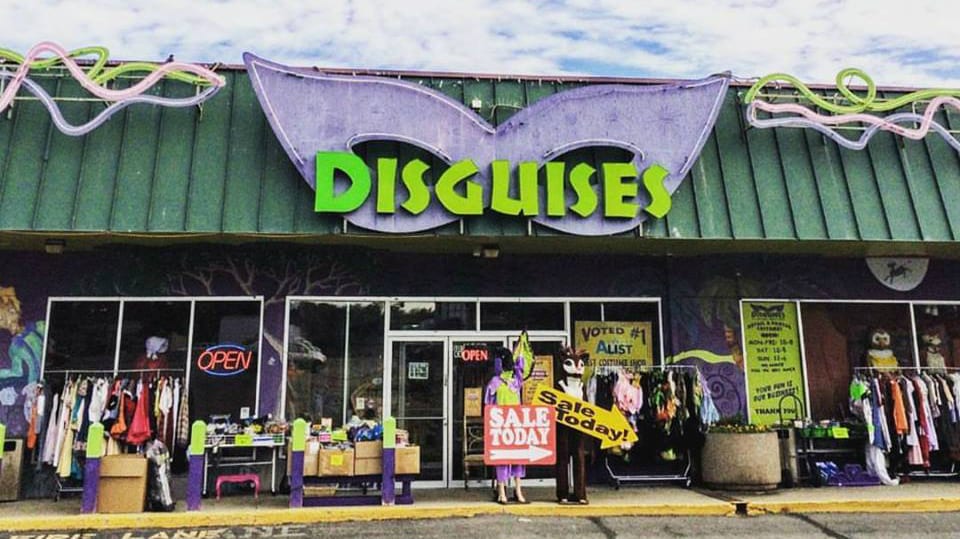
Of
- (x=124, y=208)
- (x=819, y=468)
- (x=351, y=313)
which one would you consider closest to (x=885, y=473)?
(x=819, y=468)

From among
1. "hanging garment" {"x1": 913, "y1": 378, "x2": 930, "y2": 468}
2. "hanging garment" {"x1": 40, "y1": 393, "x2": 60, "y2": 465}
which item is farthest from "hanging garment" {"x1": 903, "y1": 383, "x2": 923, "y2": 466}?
"hanging garment" {"x1": 40, "y1": 393, "x2": 60, "y2": 465}

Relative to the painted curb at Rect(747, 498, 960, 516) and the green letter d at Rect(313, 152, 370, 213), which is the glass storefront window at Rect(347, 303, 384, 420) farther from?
the painted curb at Rect(747, 498, 960, 516)

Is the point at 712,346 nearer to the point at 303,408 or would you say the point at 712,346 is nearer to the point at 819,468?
the point at 819,468

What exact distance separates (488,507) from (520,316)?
11.6ft

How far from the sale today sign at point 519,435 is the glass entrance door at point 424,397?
1895 mm

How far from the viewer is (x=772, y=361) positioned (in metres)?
12.5

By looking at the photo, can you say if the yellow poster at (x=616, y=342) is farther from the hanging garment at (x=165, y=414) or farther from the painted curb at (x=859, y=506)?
the hanging garment at (x=165, y=414)

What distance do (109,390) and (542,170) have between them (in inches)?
281

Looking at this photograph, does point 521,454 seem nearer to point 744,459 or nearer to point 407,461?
point 407,461

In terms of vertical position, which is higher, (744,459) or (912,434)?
(912,434)

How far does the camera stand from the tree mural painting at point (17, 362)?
11.1m

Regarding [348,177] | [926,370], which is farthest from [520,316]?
[926,370]

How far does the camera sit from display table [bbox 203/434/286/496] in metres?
10.5

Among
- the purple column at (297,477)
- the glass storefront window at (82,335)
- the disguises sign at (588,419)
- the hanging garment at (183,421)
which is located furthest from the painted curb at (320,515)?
the glass storefront window at (82,335)
